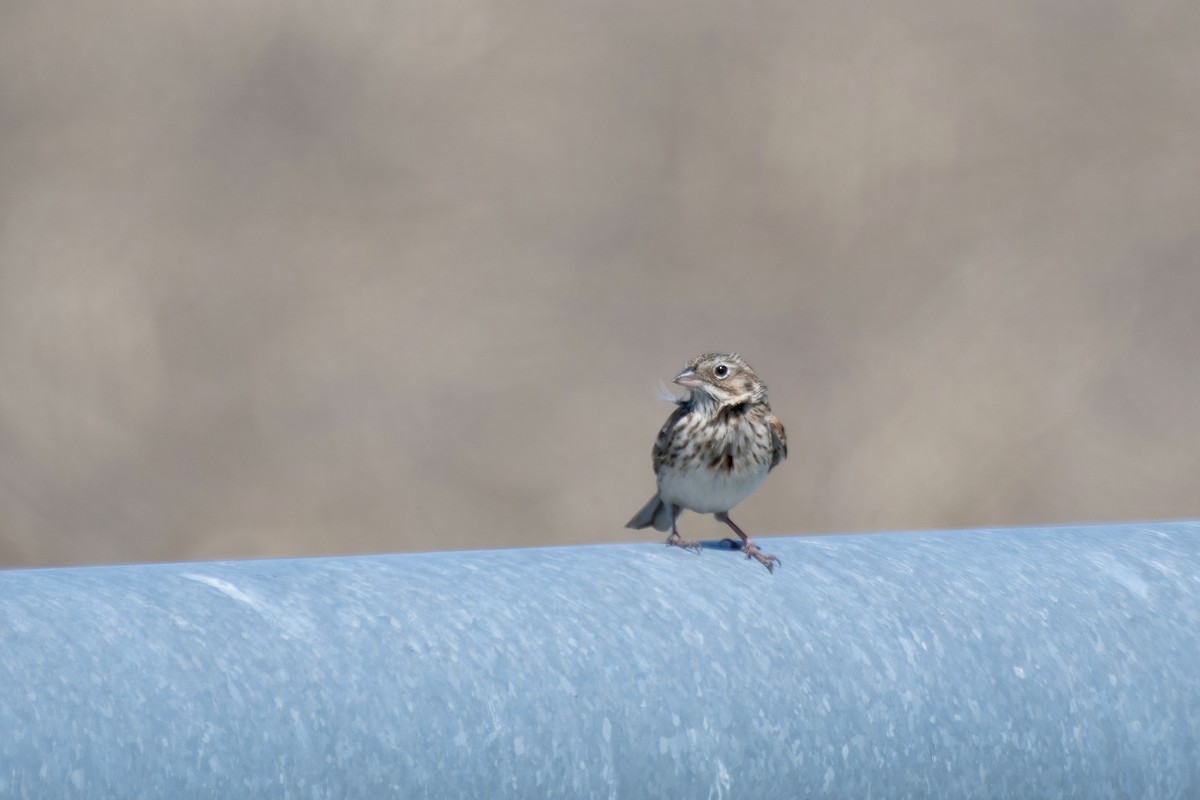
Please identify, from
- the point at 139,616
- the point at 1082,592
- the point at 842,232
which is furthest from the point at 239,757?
the point at 842,232

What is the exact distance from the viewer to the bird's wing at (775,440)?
14.9ft

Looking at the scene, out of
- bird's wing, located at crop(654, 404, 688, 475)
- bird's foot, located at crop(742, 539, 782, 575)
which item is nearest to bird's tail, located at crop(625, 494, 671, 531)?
bird's wing, located at crop(654, 404, 688, 475)

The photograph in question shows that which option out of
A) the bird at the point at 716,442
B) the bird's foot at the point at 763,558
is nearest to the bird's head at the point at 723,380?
the bird at the point at 716,442

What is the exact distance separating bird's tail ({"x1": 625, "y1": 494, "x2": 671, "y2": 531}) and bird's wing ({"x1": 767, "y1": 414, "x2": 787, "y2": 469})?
290mm

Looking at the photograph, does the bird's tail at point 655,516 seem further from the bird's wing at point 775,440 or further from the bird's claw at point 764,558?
the bird's claw at point 764,558

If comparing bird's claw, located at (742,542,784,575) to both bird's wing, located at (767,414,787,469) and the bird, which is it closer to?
the bird

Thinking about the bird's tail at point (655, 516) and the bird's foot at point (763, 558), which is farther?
the bird's tail at point (655, 516)

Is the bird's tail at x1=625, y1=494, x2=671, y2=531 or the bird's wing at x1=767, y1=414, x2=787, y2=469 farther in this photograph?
the bird's tail at x1=625, y1=494, x2=671, y2=531

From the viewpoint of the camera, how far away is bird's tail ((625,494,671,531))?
4.67 meters

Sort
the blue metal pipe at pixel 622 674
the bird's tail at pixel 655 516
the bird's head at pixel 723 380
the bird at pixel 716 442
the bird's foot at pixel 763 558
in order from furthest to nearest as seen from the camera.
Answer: the bird's tail at pixel 655 516 < the bird's head at pixel 723 380 < the bird at pixel 716 442 < the bird's foot at pixel 763 558 < the blue metal pipe at pixel 622 674

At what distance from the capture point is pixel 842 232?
12688 millimetres

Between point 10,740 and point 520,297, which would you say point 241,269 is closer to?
point 520,297

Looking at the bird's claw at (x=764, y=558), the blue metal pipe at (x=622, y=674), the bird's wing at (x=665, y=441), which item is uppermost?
the bird's wing at (x=665, y=441)

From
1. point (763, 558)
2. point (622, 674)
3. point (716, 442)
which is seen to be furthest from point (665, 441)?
point (622, 674)
